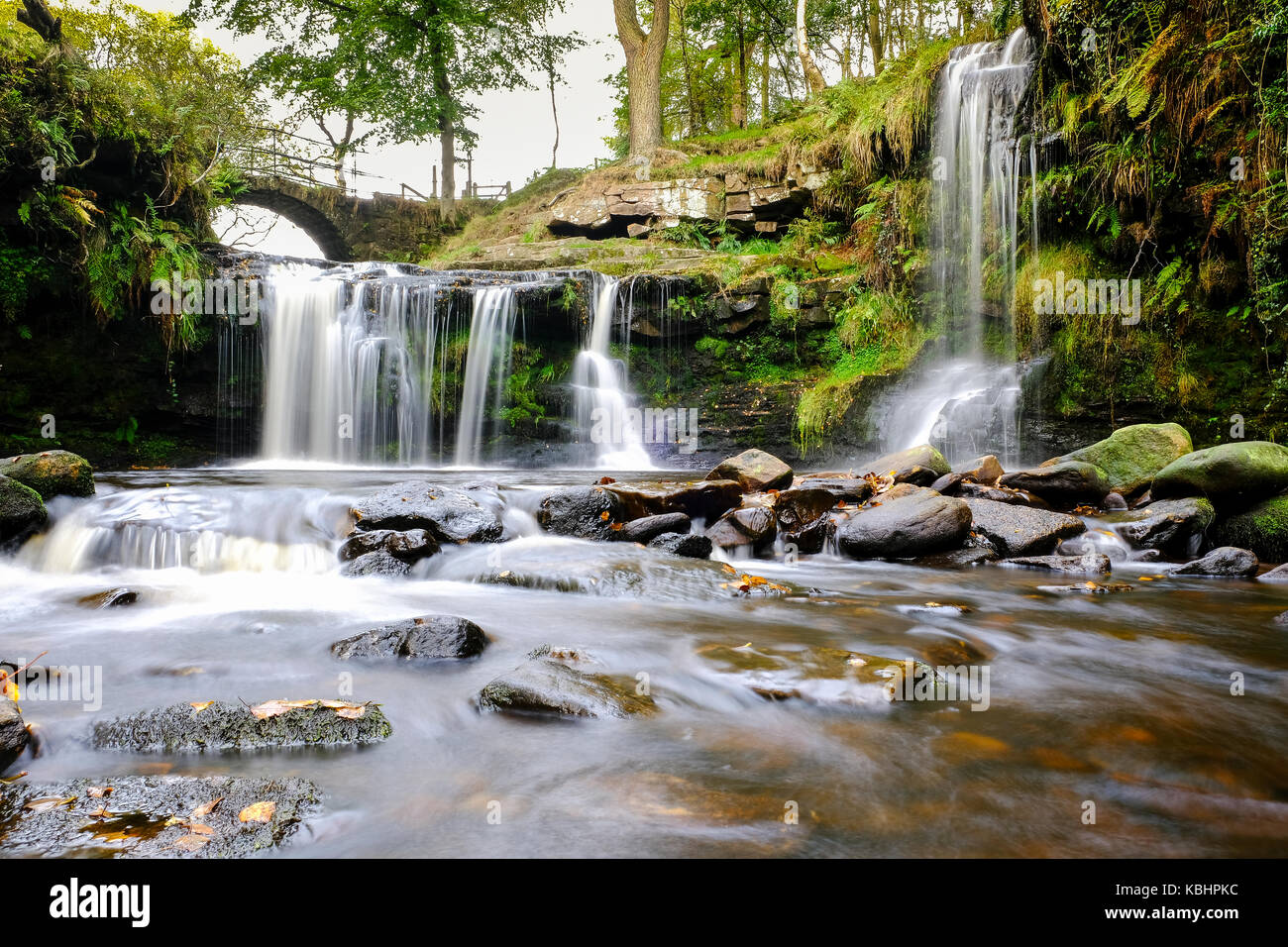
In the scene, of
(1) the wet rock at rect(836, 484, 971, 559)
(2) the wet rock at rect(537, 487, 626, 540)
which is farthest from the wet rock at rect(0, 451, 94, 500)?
(1) the wet rock at rect(836, 484, 971, 559)

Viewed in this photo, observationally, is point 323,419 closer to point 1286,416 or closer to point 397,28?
point 1286,416

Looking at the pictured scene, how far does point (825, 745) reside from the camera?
271cm

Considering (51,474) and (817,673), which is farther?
(51,474)

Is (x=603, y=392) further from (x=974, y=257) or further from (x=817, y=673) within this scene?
(x=817, y=673)

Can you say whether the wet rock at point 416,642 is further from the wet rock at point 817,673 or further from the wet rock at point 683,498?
the wet rock at point 683,498

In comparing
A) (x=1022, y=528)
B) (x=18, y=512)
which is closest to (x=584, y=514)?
(x=1022, y=528)

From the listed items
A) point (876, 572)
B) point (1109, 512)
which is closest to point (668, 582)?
point (876, 572)

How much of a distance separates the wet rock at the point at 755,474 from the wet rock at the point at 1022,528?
6.64ft

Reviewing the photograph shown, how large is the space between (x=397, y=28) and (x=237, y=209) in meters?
8.01

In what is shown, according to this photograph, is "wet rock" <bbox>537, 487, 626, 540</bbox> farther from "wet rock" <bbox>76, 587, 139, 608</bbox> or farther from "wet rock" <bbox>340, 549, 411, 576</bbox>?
"wet rock" <bbox>76, 587, 139, 608</bbox>

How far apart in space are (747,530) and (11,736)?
5.45 metres

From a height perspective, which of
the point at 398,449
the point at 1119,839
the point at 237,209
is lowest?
the point at 1119,839

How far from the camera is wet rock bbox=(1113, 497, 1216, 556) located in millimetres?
6410

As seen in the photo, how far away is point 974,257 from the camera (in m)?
11.9
